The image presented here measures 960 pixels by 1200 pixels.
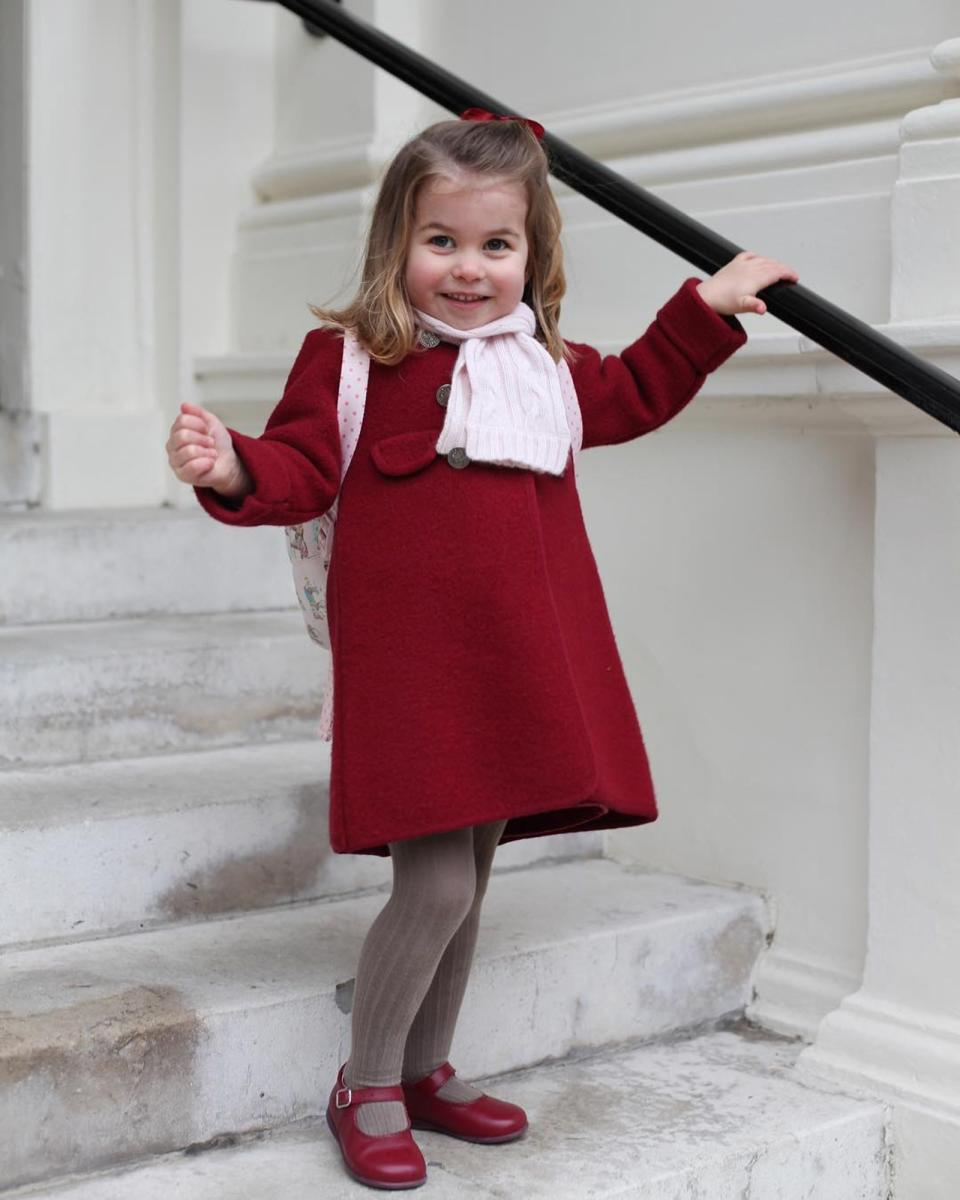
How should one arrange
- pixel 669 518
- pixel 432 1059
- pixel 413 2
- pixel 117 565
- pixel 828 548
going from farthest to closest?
pixel 413 2, pixel 117 565, pixel 669 518, pixel 828 548, pixel 432 1059

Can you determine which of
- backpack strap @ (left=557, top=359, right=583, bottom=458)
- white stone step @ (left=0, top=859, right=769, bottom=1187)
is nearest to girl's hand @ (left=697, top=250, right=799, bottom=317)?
backpack strap @ (left=557, top=359, right=583, bottom=458)

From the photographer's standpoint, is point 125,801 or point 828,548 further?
point 828,548

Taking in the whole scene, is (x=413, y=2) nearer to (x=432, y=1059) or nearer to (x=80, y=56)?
(x=80, y=56)

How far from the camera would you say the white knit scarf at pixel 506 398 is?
205 centimetres

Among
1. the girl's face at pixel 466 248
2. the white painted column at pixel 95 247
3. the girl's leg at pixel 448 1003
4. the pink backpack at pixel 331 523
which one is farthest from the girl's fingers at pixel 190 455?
the white painted column at pixel 95 247

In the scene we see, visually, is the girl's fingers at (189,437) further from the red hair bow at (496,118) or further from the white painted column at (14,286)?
the white painted column at (14,286)

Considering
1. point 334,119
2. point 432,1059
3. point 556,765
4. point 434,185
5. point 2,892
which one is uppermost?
point 334,119

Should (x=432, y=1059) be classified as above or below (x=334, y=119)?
below

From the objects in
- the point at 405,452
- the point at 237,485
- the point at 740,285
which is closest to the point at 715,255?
the point at 740,285

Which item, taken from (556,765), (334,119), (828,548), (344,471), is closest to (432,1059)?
(556,765)

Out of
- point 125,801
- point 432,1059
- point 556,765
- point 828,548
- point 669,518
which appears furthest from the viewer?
point 669,518

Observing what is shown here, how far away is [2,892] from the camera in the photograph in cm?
234

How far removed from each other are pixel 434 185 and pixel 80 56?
1.78 metres

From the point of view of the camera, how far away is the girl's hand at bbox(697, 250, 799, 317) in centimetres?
217
